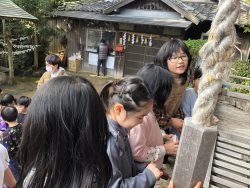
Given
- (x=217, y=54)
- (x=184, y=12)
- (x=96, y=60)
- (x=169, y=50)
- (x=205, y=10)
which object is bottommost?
(x=96, y=60)

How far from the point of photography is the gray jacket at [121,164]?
1314 millimetres

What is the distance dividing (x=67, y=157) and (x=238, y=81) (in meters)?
7.21

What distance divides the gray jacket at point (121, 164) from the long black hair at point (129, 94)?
12 centimetres

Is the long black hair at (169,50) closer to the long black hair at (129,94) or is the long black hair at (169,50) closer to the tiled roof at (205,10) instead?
the long black hair at (129,94)

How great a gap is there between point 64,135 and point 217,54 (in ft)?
2.07

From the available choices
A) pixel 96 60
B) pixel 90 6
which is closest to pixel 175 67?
pixel 96 60

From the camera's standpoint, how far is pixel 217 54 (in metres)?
A: 0.89

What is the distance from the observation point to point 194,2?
1240 cm

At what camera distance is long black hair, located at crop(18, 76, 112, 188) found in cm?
99

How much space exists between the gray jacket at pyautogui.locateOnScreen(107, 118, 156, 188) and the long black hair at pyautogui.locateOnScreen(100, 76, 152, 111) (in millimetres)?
118

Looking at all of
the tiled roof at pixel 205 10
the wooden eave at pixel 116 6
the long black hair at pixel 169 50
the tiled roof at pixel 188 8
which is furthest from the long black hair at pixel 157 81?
the wooden eave at pixel 116 6

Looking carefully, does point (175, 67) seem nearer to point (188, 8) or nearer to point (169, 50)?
point (169, 50)

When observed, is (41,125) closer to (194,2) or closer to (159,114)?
(159,114)

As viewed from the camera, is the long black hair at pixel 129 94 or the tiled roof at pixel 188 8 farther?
the tiled roof at pixel 188 8
